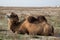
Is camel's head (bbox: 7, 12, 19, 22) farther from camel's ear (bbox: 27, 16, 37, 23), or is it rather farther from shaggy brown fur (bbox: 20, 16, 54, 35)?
camel's ear (bbox: 27, 16, 37, 23)

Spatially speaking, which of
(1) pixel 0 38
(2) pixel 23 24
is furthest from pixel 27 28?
(1) pixel 0 38

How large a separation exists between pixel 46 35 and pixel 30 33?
61 centimetres

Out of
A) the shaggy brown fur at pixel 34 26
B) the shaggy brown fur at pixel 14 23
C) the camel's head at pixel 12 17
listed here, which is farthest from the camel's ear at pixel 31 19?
the camel's head at pixel 12 17

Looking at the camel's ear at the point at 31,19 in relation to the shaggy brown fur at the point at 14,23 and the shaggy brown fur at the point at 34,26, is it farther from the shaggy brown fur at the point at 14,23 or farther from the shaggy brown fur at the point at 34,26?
the shaggy brown fur at the point at 14,23

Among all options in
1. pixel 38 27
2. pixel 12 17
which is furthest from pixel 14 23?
pixel 38 27

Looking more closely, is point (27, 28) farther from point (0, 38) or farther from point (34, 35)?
point (0, 38)

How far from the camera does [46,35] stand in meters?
11.9

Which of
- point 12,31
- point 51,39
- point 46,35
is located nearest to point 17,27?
point 12,31

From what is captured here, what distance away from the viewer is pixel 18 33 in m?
12.0

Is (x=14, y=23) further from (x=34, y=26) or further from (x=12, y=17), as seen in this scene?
(x=34, y=26)

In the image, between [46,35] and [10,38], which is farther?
[46,35]

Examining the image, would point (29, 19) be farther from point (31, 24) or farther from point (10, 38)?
point (10, 38)

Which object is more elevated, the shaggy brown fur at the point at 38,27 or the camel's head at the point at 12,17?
the camel's head at the point at 12,17

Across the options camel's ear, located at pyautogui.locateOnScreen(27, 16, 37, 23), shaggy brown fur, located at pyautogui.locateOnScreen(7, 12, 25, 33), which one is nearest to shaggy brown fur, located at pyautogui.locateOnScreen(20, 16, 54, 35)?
camel's ear, located at pyautogui.locateOnScreen(27, 16, 37, 23)
